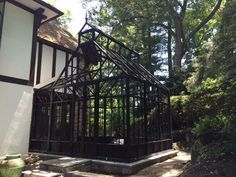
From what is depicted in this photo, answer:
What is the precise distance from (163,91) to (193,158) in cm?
395

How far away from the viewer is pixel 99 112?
973 centimetres

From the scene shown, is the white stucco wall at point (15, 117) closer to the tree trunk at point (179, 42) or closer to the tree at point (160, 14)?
the tree at point (160, 14)

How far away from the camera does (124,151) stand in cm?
765

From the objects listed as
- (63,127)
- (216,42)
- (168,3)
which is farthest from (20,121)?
(168,3)

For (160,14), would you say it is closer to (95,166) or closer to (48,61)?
(48,61)

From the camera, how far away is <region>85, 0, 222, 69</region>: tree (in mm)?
19484

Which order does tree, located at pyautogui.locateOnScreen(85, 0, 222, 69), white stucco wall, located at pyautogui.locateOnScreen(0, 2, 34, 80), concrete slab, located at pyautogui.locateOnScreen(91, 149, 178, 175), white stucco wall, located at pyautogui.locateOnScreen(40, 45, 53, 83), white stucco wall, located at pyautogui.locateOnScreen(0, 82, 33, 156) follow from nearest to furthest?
concrete slab, located at pyautogui.locateOnScreen(91, 149, 178, 175), white stucco wall, located at pyautogui.locateOnScreen(0, 82, 33, 156), white stucco wall, located at pyautogui.locateOnScreen(0, 2, 34, 80), white stucco wall, located at pyautogui.locateOnScreen(40, 45, 53, 83), tree, located at pyautogui.locateOnScreen(85, 0, 222, 69)

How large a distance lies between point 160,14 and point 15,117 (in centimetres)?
1436

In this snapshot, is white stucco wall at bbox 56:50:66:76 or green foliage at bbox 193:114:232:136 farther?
white stucco wall at bbox 56:50:66:76

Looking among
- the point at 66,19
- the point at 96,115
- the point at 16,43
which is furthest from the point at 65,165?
the point at 66,19

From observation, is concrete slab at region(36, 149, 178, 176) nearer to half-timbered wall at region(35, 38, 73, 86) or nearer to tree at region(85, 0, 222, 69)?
half-timbered wall at region(35, 38, 73, 86)

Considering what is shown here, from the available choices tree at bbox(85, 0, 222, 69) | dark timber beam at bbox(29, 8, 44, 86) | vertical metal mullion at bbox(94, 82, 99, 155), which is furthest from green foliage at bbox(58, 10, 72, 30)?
vertical metal mullion at bbox(94, 82, 99, 155)

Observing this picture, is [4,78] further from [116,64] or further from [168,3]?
[168,3]

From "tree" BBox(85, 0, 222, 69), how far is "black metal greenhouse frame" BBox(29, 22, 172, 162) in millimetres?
10339
